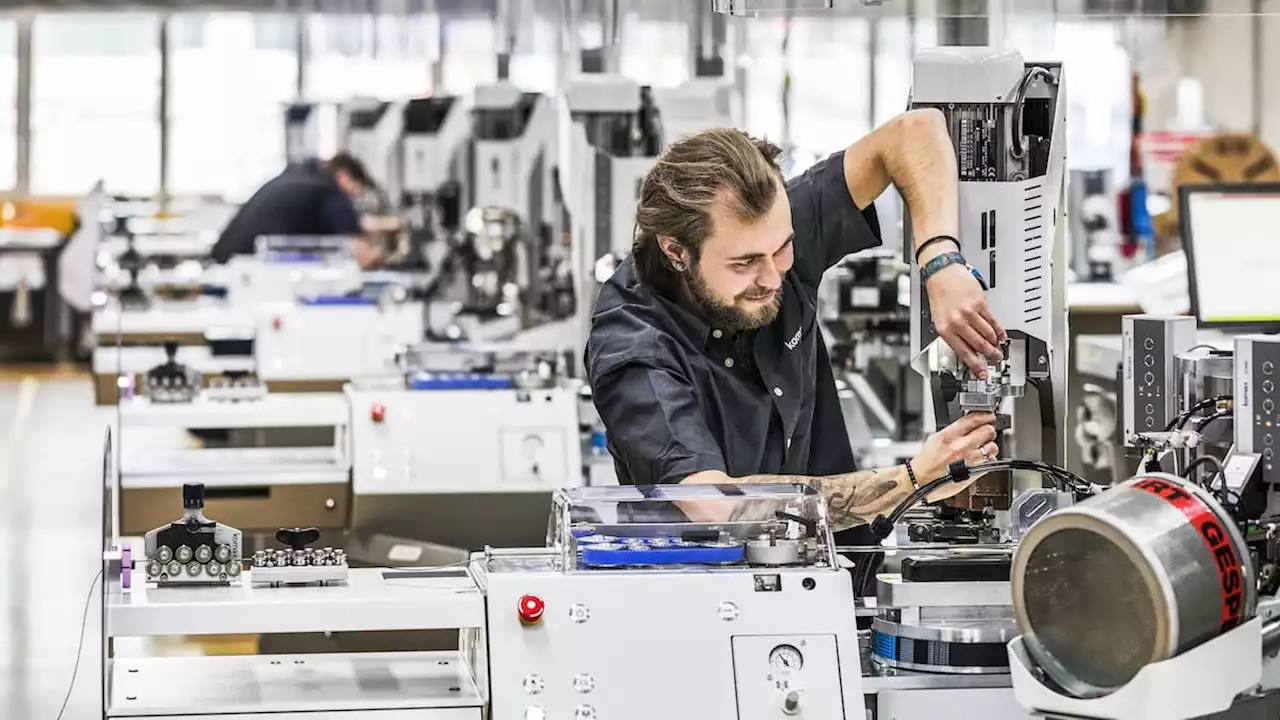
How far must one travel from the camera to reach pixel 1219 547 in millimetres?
1915

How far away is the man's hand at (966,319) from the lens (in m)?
2.46

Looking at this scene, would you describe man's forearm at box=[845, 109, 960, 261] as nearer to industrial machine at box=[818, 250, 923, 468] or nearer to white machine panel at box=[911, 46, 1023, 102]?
white machine panel at box=[911, 46, 1023, 102]

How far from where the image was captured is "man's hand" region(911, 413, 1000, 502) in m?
2.46

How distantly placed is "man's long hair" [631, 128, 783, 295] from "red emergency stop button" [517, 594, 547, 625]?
731mm

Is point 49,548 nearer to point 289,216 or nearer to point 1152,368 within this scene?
point 289,216

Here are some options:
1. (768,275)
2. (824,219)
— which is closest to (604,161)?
(824,219)

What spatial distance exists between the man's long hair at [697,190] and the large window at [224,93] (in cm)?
1324

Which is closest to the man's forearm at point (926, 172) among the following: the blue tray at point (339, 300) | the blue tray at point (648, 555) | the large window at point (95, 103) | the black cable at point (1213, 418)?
the black cable at point (1213, 418)

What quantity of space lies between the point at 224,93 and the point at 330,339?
1038 cm

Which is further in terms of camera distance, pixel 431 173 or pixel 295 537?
pixel 431 173

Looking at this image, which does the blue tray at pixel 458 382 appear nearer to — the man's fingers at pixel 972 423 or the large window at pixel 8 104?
the man's fingers at pixel 972 423

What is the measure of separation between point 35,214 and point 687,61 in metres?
10.4

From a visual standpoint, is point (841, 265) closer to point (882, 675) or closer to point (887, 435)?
point (887, 435)

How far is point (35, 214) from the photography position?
15.1m
